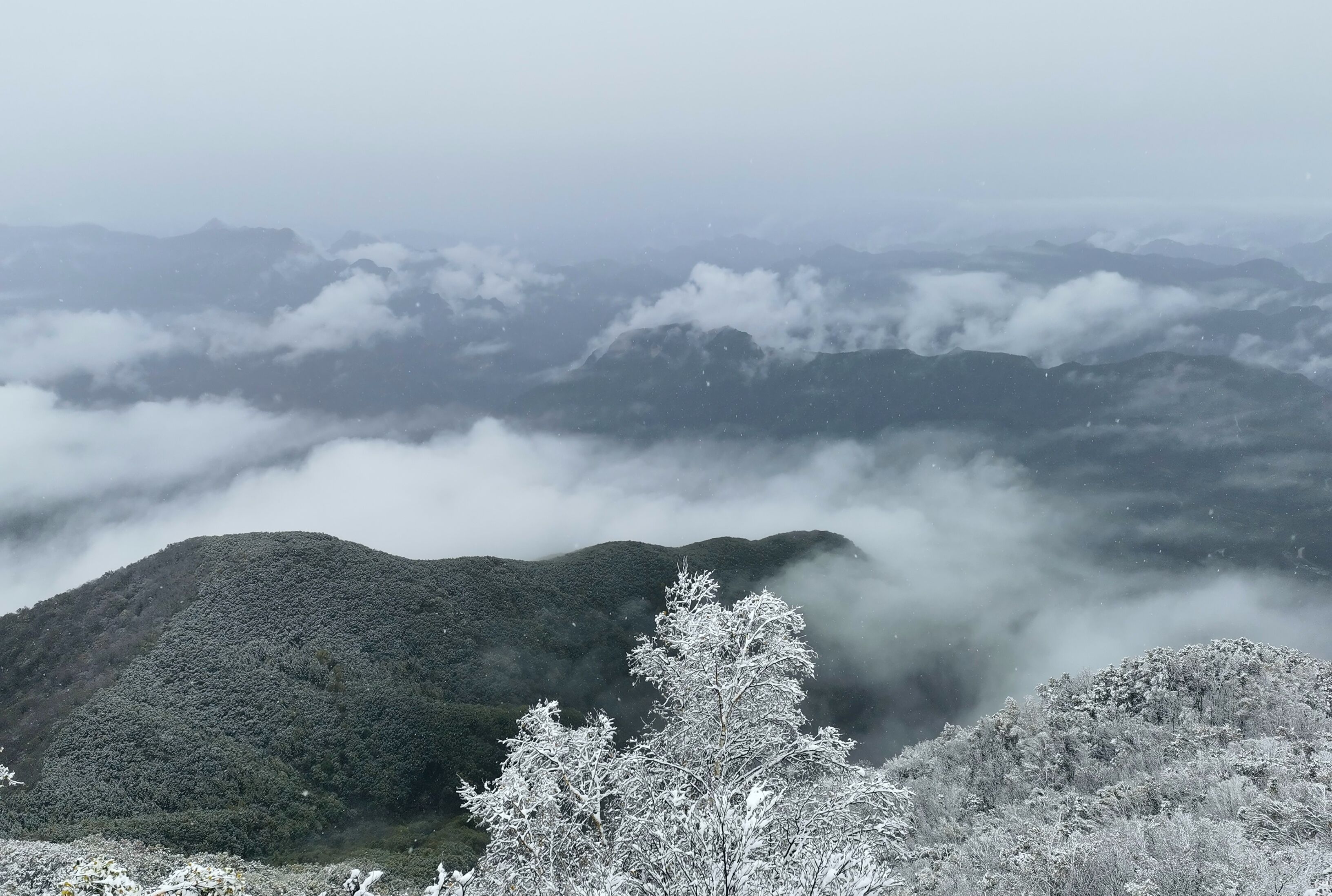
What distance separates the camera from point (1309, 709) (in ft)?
101

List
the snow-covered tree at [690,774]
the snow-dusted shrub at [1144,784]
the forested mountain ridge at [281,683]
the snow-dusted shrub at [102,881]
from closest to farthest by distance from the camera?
the snow-dusted shrub at [102,881]
the snow-covered tree at [690,774]
the snow-dusted shrub at [1144,784]
the forested mountain ridge at [281,683]

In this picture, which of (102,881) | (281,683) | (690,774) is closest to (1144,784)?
(690,774)

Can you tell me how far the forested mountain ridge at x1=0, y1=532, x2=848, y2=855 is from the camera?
34.3 m

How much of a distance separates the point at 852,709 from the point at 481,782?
4198cm

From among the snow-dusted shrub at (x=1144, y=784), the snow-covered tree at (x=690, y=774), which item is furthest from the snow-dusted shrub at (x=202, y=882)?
the snow-dusted shrub at (x=1144, y=784)

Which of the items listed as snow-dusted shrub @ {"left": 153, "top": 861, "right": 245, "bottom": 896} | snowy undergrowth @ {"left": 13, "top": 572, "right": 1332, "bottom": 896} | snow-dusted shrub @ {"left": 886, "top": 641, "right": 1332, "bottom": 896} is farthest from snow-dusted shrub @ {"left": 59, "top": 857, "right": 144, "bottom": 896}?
snow-dusted shrub @ {"left": 886, "top": 641, "right": 1332, "bottom": 896}

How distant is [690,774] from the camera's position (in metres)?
10.9

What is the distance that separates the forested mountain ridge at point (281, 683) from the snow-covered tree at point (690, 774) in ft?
93.5

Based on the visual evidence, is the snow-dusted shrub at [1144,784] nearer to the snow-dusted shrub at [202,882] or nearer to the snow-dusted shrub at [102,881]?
the snow-dusted shrub at [202,882]

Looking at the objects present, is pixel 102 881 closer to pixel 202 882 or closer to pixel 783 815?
pixel 202 882

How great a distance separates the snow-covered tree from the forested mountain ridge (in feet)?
93.5

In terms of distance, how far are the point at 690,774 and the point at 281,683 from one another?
149 ft

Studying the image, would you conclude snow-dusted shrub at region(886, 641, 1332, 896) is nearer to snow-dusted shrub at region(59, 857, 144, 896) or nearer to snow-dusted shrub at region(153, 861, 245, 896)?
snow-dusted shrub at region(153, 861, 245, 896)

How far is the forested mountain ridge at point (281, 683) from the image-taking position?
3434 centimetres
